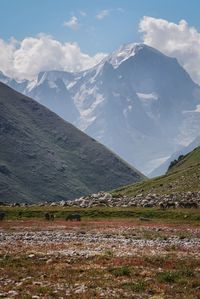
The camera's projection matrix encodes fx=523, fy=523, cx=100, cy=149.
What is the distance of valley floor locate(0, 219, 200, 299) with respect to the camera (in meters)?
25.1

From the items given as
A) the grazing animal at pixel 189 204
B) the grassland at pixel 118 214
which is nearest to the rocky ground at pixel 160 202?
the grazing animal at pixel 189 204

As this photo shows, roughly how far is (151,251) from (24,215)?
55.2 meters

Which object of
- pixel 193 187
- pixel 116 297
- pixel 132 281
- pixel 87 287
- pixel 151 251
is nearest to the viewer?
pixel 116 297

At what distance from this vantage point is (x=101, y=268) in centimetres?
3117

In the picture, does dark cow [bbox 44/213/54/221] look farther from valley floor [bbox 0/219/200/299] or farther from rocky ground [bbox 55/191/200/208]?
valley floor [bbox 0/219/200/299]

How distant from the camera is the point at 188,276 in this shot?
28922mm

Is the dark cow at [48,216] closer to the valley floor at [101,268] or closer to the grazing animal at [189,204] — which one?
the grazing animal at [189,204]

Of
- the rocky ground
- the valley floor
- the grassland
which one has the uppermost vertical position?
the rocky ground

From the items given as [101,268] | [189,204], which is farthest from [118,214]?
[101,268]

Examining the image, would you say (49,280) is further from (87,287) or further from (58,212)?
(58,212)

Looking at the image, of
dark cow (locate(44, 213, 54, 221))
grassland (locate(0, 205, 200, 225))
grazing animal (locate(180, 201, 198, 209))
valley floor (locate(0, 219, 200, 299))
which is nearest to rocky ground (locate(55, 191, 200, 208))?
grazing animal (locate(180, 201, 198, 209))

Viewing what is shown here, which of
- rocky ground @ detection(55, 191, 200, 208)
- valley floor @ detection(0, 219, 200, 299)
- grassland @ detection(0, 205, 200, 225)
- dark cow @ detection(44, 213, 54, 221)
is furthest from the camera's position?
rocky ground @ detection(55, 191, 200, 208)

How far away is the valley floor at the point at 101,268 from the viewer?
2509 centimetres

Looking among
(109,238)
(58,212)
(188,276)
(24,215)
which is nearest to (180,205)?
(58,212)
